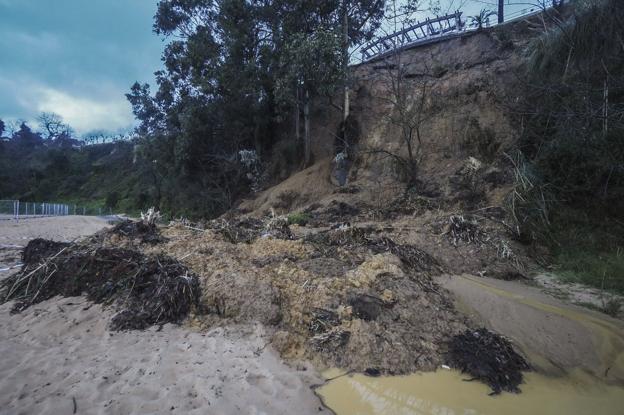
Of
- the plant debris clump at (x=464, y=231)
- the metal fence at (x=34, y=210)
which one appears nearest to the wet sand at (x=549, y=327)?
the plant debris clump at (x=464, y=231)

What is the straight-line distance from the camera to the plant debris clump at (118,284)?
416 centimetres

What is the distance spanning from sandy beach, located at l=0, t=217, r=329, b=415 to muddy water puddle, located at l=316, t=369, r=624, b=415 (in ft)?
0.92

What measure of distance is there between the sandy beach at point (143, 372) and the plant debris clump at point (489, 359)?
1.35 metres

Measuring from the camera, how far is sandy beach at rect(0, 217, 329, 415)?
274 centimetres

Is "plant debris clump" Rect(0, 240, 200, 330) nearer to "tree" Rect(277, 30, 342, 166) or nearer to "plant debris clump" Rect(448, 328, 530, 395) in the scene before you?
"plant debris clump" Rect(448, 328, 530, 395)

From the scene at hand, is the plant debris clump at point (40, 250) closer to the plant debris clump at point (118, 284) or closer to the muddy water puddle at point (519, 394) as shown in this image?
the plant debris clump at point (118, 284)

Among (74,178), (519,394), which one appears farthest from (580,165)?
(74,178)

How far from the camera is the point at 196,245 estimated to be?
6.24m

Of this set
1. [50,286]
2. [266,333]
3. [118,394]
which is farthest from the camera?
[50,286]

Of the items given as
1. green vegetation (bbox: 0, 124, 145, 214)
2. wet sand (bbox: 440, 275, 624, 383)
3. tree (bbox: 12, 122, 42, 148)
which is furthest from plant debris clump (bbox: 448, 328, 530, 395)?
tree (bbox: 12, 122, 42, 148)

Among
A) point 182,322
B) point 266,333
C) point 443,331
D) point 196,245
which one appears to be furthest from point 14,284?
point 443,331

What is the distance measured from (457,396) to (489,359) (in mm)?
559

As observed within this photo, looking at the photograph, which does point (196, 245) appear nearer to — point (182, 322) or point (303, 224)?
point (182, 322)

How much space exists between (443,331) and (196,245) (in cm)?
417
